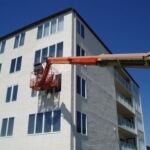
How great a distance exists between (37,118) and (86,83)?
21.2 feet

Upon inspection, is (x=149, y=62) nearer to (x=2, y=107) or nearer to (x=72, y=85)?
(x=72, y=85)

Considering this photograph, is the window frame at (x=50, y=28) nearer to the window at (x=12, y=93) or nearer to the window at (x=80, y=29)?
the window at (x=80, y=29)

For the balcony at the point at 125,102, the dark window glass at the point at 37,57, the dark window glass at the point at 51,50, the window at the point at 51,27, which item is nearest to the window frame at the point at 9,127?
the dark window glass at the point at 37,57

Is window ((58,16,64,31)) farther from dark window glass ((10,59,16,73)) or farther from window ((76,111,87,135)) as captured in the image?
window ((76,111,87,135))

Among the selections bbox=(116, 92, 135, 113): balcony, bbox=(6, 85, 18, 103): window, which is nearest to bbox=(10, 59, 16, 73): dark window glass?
bbox=(6, 85, 18, 103): window

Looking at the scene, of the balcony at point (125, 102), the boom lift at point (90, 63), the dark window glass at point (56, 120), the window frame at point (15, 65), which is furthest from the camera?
the balcony at point (125, 102)

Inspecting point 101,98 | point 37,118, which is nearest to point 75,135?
point 37,118

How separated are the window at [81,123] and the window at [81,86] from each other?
2226 millimetres

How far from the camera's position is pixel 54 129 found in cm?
2256

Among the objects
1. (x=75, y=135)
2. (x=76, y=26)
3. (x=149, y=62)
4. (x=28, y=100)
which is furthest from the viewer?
(x=76, y=26)

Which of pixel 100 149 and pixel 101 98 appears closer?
pixel 100 149

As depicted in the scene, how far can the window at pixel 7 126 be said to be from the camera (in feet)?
85.9

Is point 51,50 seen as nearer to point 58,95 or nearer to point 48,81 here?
point 48,81

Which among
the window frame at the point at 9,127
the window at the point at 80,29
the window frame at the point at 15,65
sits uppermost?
the window at the point at 80,29
